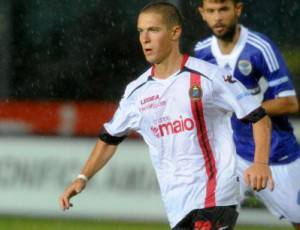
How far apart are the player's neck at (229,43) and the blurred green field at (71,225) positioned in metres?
3.00

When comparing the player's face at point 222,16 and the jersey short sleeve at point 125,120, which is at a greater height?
the player's face at point 222,16

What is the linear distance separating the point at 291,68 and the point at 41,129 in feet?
8.33

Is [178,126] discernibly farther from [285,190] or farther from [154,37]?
[285,190]

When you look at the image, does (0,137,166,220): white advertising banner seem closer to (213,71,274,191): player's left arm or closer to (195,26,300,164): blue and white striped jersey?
(195,26,300,164): blue and white striped jersey

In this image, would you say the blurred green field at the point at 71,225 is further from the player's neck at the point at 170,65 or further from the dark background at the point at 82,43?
the player's neck at the point at 170,65

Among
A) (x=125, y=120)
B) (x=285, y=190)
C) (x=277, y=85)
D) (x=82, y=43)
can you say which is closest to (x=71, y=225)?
(x=82, y=43)

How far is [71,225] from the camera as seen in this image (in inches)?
449

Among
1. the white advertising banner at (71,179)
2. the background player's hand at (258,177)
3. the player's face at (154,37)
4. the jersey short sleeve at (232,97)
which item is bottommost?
the white advertising banner at (71,179)

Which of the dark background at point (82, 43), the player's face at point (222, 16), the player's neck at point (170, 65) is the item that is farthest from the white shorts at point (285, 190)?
the dark background at point (82, 43)

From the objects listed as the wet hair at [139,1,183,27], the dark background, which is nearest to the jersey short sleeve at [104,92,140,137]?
the wet hair at [139,1,183,27]

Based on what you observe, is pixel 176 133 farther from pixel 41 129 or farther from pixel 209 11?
pixel 41 129

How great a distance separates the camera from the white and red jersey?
6707 mm

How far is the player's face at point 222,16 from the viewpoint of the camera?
8398 millimetres

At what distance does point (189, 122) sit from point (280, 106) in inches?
73.0
